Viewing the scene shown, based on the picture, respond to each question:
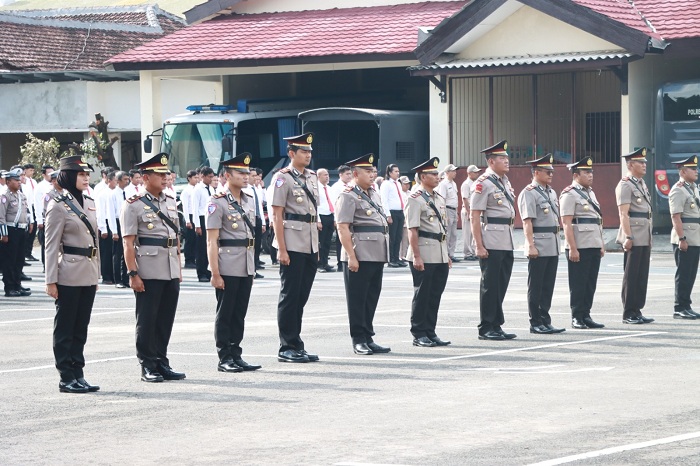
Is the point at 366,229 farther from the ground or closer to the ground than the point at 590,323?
farther from the ground

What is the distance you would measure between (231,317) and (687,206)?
6968mm

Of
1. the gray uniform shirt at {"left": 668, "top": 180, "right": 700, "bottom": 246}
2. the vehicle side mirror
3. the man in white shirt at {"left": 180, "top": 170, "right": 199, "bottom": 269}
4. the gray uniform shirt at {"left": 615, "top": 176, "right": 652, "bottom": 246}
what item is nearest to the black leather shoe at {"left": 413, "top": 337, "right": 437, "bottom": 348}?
the gray uniform shirt at {"left": 615, "top": 176, "right": 652, "bottom": 246}

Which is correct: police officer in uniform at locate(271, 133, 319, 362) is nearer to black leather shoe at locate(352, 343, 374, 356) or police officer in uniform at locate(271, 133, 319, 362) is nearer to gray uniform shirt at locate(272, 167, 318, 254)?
gray uniform shirt at locate(272, 167, 318, 254)

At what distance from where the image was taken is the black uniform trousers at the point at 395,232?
84.5ft

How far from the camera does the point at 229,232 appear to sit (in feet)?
40.7

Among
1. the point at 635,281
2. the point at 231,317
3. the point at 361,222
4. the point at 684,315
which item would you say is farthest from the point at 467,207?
the point at 231,317

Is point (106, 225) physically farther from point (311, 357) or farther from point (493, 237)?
point (311, 357)

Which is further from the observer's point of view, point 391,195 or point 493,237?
point 391,195

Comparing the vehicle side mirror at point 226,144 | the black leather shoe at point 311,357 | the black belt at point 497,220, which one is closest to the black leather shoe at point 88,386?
the black leather shoe at point 311,357

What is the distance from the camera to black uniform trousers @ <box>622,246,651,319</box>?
15.8m

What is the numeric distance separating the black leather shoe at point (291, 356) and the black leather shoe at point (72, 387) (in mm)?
2306

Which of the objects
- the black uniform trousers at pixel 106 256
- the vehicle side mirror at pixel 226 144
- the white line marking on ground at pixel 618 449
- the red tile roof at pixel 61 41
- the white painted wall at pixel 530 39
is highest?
the red tile roof at pixel 61 41

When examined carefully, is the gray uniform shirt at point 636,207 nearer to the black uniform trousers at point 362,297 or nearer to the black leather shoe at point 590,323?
the black leather shoe at point 590,323

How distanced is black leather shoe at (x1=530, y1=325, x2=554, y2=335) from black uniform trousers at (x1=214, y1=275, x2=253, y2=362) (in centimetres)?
391
